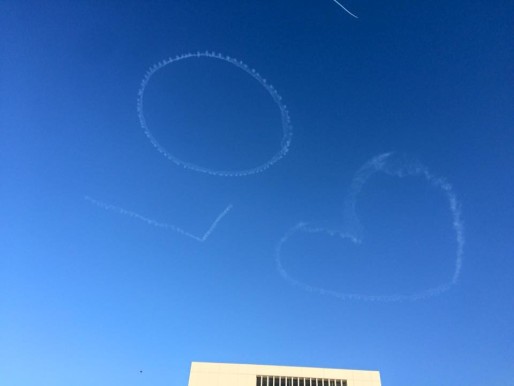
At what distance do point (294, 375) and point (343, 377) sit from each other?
28.0 ft

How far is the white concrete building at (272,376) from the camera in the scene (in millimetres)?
91500

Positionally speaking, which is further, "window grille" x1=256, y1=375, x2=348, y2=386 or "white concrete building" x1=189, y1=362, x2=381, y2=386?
"window grille" x1=256, y1=375, x2=348, y2=386

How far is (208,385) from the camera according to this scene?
9106 cm

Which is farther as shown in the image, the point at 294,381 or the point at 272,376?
the point at 272,376

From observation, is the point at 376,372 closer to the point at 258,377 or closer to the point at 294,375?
the point at 294,375

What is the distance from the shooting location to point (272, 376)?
3654 inches

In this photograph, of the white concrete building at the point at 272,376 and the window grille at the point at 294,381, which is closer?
the white concrete building at the point at 272,376

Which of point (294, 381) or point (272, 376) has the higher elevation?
point (272, 376)

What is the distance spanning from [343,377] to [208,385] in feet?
77.1

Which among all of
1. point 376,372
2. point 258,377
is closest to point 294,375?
point 258,377

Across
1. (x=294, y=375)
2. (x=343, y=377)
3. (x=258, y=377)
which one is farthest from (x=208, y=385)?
(x=343, y=377)

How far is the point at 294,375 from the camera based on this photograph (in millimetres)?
92812

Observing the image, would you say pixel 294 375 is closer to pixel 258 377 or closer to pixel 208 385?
pixel 258 377

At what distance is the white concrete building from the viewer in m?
91.5
